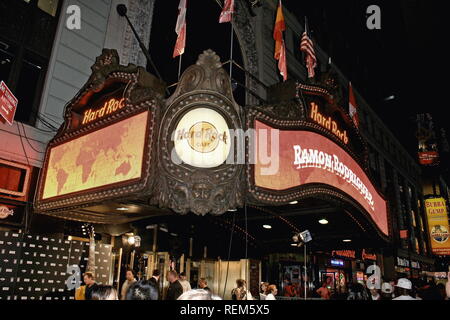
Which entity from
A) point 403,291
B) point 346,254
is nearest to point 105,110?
point 403,291

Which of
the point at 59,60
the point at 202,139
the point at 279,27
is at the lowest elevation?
the point at 202,139

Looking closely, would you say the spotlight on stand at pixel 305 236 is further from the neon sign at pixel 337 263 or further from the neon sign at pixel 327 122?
the neon sign at pixel 337 263

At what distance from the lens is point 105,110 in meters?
7.44

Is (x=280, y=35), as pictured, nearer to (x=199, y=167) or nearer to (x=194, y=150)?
(x=194, y=150)

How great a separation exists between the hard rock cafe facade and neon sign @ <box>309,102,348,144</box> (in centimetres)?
3

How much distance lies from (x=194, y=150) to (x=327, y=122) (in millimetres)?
4098

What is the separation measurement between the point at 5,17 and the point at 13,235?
6.19 m

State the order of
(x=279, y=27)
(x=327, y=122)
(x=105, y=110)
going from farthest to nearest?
(x=279, y=27) → (x=327, y=122) → (x=105, y=110)

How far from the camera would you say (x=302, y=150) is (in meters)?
7.27

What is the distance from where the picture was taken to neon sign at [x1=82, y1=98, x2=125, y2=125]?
702cm

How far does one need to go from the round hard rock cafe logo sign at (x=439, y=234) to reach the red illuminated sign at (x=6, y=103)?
3599 centimetres
